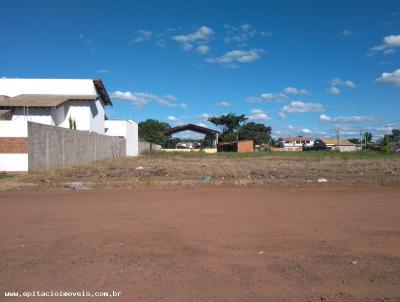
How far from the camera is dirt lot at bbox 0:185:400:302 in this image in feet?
15.6

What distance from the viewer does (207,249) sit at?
248 inches

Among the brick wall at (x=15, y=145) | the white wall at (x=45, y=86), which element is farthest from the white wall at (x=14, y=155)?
the white wall at (x=45, y=86)

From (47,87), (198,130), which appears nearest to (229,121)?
(198,130)

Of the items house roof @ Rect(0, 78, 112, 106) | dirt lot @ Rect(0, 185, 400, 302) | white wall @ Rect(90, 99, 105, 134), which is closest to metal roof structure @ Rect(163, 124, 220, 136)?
white wall @ Rect(90, 99, 105, 134)

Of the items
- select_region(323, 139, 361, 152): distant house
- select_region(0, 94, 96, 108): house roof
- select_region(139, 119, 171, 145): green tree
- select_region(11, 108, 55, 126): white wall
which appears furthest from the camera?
select_region(139, 119, 171, 145): green tree

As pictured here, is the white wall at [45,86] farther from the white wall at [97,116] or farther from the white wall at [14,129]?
the white wall at [14,129]

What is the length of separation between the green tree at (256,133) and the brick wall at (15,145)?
8941 centimetres

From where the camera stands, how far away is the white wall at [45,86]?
45406mm

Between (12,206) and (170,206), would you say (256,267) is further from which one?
(12,206)

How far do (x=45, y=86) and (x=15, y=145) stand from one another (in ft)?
93.5

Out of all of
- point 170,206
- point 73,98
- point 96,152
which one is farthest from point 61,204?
point 73,98

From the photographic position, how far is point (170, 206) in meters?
10.3

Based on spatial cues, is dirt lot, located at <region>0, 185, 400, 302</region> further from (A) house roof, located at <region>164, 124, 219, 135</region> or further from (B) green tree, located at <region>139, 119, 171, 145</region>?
(B) green tree, located at <region>139, 119, 171, 145</region>

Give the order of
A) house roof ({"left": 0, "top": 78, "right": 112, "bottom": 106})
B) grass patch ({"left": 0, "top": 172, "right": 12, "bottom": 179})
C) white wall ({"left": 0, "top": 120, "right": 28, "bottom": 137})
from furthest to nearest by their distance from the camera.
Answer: house roof ({"left": 0, "top": 78, "right": 112, "bottom": 106}) < white wall ({"left": 0, "top": 120, "right": 28, "bottom": 137}) < grass patch ({"left": 0, "top": 172, "right": 12, "bottom": 179})
